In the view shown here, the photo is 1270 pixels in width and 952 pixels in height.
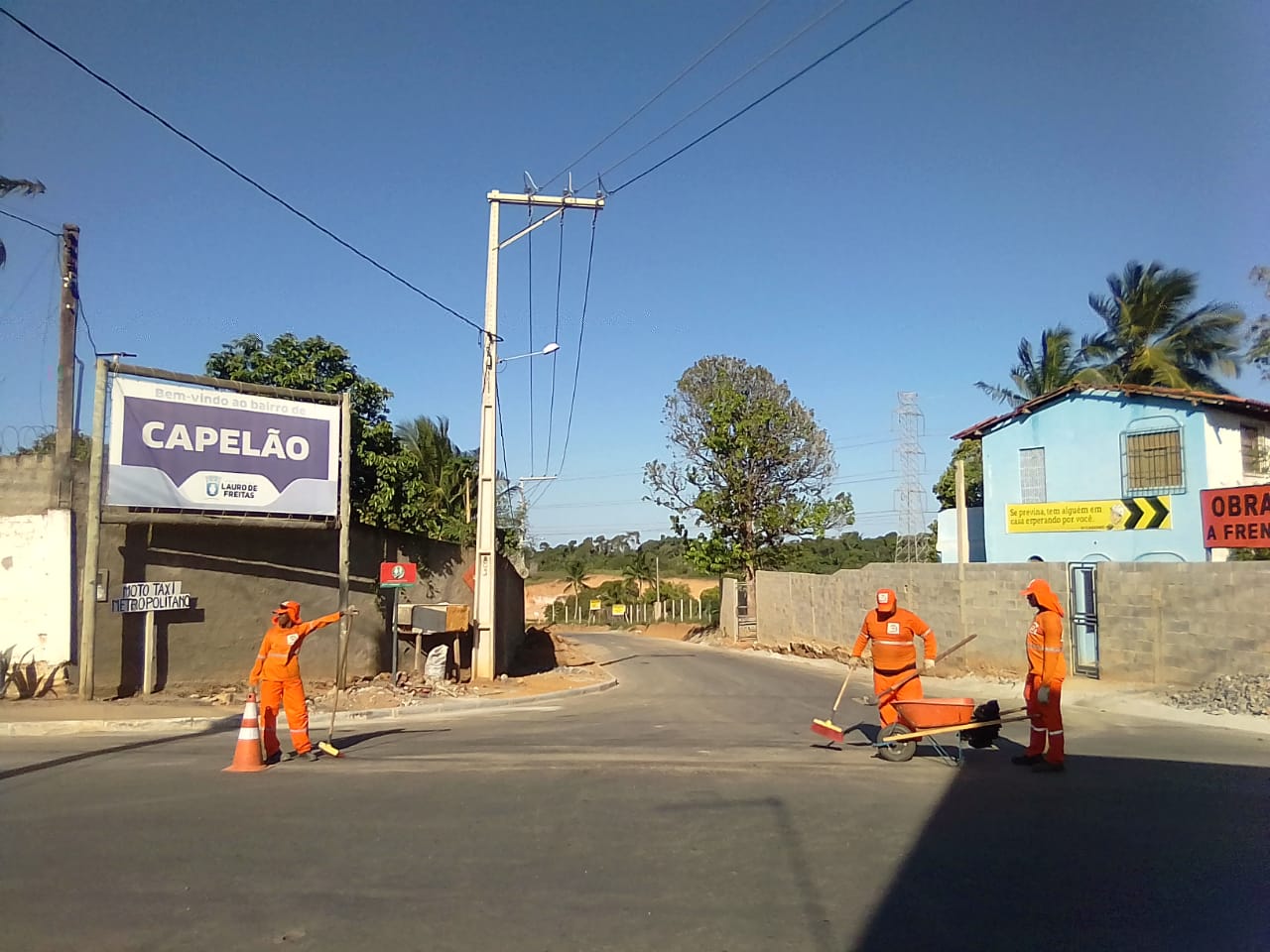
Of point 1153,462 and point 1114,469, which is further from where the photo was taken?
point 1114,469

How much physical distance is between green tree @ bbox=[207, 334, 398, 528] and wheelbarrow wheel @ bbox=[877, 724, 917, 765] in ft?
40.7

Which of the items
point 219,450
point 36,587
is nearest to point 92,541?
point 36,587

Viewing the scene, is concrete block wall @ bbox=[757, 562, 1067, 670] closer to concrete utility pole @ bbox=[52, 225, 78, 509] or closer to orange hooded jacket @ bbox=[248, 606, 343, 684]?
orange hooded jacket @ bbox=[248, 606, 343, 684]

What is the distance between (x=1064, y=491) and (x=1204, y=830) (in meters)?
20.7

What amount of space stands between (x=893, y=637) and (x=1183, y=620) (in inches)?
364

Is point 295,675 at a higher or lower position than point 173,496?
lower

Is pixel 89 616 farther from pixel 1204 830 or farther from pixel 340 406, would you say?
pixel 1204 830

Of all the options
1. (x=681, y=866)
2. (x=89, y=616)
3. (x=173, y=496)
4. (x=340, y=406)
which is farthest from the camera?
(x=340, y=406)

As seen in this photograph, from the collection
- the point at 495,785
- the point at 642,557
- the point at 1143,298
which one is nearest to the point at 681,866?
the point at 495,785

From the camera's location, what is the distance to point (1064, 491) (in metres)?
26.0

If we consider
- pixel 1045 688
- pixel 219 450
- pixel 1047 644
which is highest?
pixel 219 450

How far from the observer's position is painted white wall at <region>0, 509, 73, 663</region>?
1436cm

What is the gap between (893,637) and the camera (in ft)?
31.3

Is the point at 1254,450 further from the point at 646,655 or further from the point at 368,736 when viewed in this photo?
the point at 368,736
